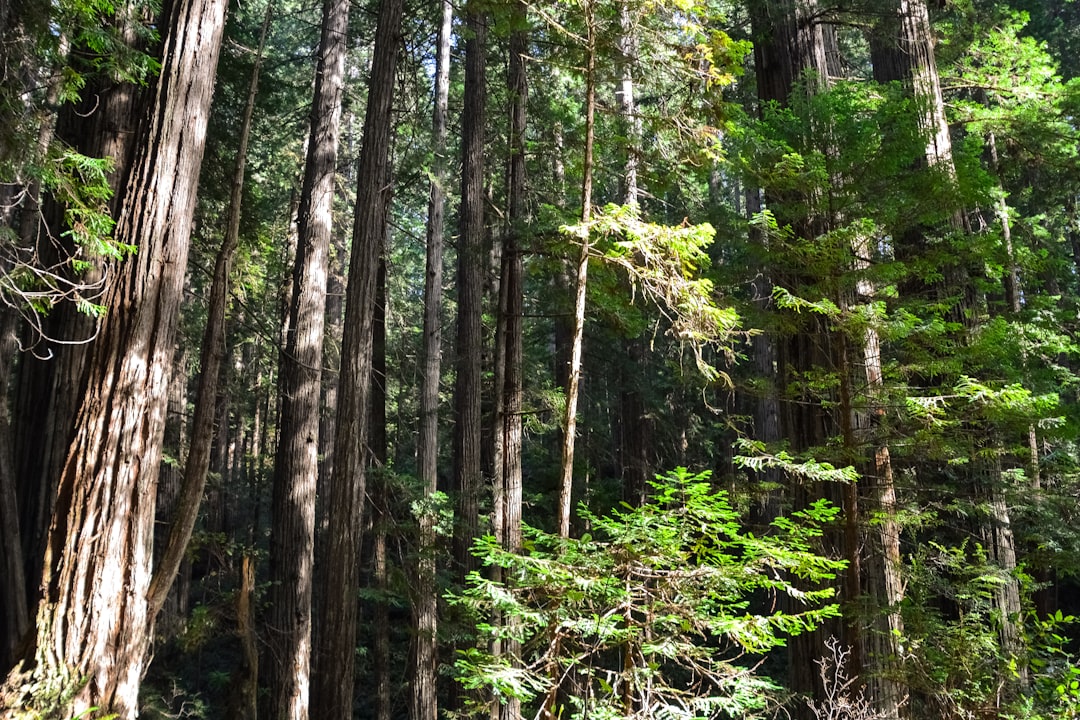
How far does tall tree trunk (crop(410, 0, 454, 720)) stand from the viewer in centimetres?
983

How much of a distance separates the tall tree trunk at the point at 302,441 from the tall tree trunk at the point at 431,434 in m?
1.69

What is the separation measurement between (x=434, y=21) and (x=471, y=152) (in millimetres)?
1828

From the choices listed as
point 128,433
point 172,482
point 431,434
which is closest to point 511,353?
point 431,434

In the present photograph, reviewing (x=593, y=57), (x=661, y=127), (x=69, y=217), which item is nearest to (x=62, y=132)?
(x=69, y=217)

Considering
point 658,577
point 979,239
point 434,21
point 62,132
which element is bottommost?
point 658,577

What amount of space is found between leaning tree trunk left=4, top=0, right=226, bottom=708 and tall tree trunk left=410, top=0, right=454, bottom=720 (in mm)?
5210

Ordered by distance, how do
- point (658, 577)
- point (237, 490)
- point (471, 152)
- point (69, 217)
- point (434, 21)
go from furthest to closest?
point (237, 490)
point (471, 152)
point (434, 21)
point (69, 217)
point (658, 577)

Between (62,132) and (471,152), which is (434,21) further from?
(62,132)

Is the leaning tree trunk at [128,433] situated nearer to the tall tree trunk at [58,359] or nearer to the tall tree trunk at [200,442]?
the tall tree trunk at [200,442]

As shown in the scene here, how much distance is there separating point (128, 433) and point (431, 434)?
714cm

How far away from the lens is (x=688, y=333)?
5.14 meters

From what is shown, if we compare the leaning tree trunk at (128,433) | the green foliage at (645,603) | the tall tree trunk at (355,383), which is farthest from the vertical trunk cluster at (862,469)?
the leaning tree trunk at (128,433)

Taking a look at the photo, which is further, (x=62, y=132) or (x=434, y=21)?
(x=434, y=21)

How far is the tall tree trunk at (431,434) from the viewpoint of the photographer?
32.2 ft
